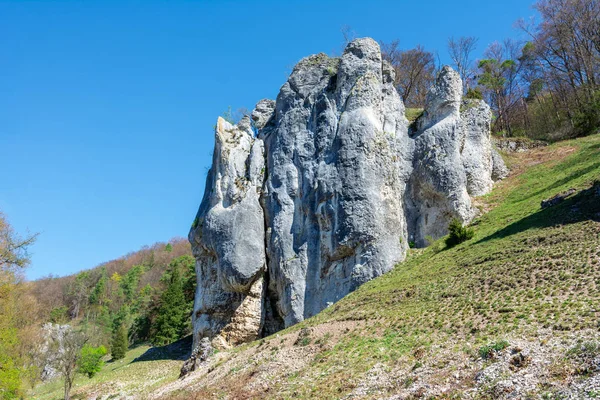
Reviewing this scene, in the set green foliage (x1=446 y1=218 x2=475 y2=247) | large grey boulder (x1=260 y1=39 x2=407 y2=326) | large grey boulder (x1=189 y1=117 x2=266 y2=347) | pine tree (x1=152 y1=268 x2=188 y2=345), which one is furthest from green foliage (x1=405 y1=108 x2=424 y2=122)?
pine tree (x1=152 y1=268 x2=188 y2=345)

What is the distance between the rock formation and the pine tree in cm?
1238

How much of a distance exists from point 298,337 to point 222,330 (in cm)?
1175

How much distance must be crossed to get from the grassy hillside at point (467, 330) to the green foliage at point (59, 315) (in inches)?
2173

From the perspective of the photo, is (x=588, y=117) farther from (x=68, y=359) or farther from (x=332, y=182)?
(x=68, y=359)

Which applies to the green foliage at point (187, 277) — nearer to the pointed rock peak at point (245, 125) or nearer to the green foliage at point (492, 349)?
the pointed rock peak at point (245, 125)

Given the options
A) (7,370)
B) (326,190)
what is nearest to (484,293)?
(326,190)

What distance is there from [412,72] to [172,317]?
3312 cm

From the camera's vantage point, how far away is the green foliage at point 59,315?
72938mm

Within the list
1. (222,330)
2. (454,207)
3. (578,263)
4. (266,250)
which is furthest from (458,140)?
(222,330)

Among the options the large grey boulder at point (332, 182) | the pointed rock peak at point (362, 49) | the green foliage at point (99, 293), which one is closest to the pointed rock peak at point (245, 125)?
the large grey boulder at point (332, 182)

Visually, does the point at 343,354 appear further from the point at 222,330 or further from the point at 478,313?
the point at 222,330

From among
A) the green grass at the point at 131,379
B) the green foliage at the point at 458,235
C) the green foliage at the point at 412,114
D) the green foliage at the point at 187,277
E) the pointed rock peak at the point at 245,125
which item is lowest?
the green grass at the point at 131,379

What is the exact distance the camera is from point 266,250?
3003cm

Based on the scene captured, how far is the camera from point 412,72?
1889 inches
